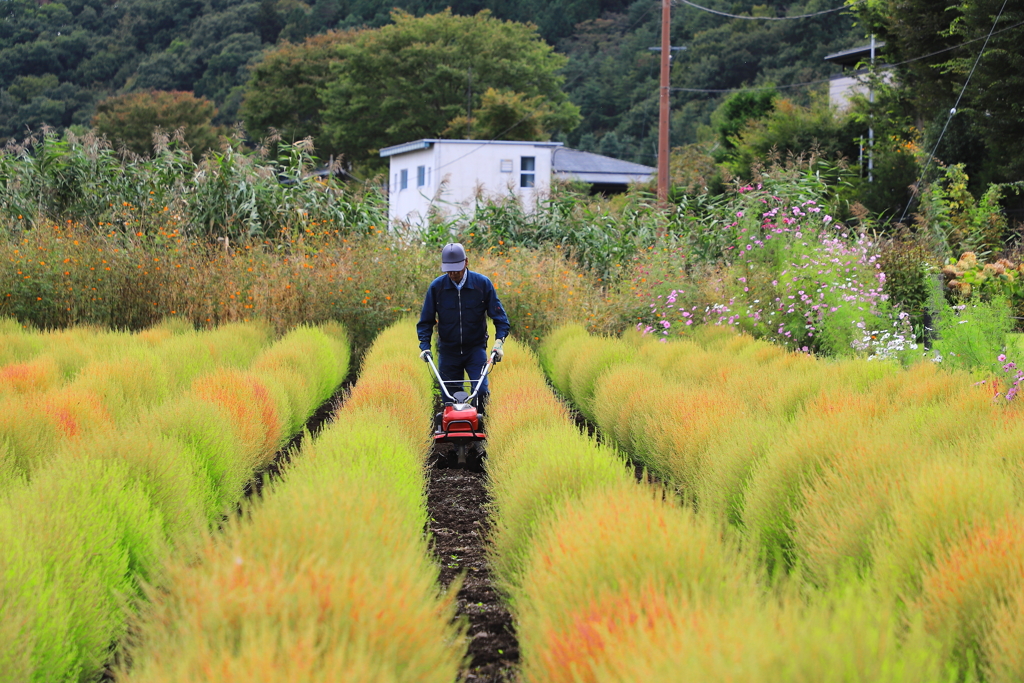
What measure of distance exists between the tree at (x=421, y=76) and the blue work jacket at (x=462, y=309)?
35453mm

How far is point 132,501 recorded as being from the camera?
159 inches

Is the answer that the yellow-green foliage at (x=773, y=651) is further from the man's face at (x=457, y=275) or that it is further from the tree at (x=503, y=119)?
the tree at (x=503, y=119)

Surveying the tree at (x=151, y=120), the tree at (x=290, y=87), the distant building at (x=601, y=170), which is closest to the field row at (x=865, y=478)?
the tree at (x=151, y=120)

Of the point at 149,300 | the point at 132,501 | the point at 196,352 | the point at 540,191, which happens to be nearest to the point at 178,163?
the point at 149,300

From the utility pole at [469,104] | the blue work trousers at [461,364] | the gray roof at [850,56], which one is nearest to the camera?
the blue work trousers at [461,364]

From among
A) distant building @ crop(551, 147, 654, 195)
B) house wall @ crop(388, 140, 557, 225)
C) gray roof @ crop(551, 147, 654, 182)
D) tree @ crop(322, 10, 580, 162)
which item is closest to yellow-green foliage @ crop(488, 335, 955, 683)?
house wall @ crop(388, 140, 557, 225)

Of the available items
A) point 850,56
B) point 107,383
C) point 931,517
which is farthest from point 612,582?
point 850,56

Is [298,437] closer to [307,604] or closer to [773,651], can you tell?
[307,604]

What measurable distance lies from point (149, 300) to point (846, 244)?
960 cm

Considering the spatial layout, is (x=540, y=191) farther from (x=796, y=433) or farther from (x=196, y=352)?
(x=796, y=433)

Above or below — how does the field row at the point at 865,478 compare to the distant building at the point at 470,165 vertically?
below

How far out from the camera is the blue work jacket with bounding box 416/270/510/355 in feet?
25.2

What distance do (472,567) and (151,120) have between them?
41646 millimetres

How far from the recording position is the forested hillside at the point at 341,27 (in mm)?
43156
